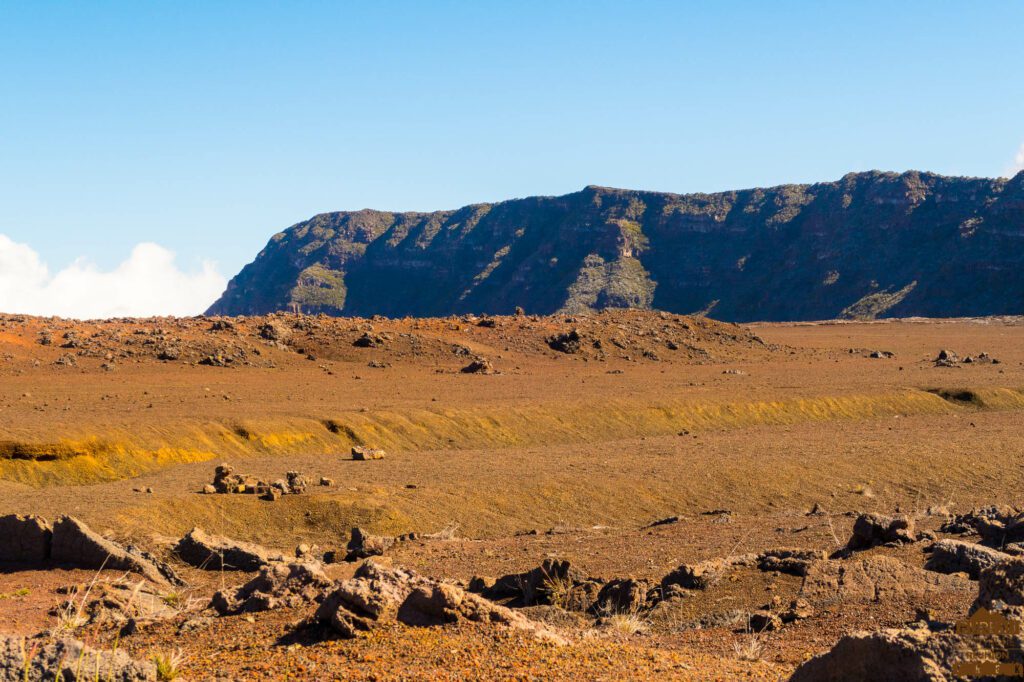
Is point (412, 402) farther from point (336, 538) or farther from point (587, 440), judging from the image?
point (336, 538)

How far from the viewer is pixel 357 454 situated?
27.8 m

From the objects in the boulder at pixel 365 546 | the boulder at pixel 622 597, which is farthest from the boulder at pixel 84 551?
the boulder at pixel 622 597

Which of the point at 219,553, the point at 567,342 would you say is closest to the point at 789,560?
the point at 219,553

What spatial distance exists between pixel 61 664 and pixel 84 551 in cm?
885

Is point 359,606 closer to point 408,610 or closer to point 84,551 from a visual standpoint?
point 408,610

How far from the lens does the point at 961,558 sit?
10.8 m

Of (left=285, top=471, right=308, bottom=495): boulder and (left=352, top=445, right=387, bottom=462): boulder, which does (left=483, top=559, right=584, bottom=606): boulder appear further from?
(left=352, top=445, right=387, bottom=462): boulder

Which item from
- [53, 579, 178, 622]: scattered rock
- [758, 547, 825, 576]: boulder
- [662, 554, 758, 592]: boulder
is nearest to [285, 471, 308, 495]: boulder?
[53, 579, 178, 622]: scattered rock

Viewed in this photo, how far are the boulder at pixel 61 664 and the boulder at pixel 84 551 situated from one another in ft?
25.5

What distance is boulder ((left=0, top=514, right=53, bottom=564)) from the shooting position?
14.3m

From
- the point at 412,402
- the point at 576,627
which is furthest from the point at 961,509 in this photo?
the point at 412,402

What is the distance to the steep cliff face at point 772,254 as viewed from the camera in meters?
137

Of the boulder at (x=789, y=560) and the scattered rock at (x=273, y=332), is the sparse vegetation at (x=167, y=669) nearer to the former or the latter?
the boulder at (x=789, y=560)

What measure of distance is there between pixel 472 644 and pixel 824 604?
4164 millimetres
